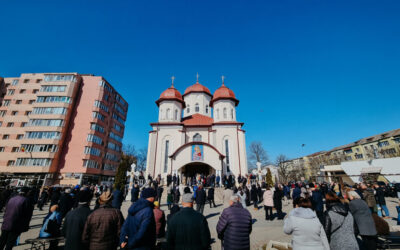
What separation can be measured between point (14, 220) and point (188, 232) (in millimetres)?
5008

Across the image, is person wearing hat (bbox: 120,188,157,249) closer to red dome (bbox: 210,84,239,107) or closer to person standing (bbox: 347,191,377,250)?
person standing (bbox: 347,191,377,250)

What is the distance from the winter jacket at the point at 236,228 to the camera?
128 inches

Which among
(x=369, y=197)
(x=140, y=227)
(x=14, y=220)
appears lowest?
(x=14, y=220)

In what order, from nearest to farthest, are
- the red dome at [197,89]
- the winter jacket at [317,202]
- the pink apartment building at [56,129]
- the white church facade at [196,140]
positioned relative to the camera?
1. the winter jacket at [317,202]
2. the white church facade at [196,140]
3. the pink apartment building at [56,129]
4. the red dome at [197,89]

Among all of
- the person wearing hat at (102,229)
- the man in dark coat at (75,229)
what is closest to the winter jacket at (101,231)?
the person wearing hat at (102,229)

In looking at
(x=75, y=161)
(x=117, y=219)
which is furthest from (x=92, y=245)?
(x=75, y=161)

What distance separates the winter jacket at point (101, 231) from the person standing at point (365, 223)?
5.22m

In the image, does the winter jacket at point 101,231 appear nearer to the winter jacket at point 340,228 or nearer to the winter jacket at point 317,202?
the winter jacket at point 340,228

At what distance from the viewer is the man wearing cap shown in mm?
2604

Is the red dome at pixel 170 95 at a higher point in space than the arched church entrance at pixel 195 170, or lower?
higher

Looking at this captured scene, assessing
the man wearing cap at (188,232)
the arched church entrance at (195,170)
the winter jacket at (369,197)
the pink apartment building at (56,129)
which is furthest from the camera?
the pink apartment building at (56,129)

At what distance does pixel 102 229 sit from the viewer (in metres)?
3.00

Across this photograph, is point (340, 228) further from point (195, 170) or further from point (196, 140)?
point (196, 140)

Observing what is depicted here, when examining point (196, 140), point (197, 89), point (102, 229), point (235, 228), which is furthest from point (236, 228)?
point (197, 89)
